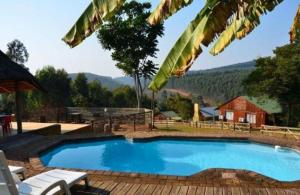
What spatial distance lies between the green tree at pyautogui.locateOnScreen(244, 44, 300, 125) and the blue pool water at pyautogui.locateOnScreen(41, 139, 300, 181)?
16922 millimetres

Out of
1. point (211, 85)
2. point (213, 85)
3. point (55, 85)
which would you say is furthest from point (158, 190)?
point (211, 85)

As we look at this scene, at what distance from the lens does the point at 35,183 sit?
5.16m

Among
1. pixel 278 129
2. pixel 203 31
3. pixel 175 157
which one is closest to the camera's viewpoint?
pixel 203 31

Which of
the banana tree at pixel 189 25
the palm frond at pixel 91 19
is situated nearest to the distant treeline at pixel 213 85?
the banana tree at pixel 189 25

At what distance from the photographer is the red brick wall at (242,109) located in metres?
40.5

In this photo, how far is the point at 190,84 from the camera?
149875 mm

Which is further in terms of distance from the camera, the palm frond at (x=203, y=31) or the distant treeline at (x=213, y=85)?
the distant treeline at (x=213, y=85)

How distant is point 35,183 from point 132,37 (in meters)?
23.4

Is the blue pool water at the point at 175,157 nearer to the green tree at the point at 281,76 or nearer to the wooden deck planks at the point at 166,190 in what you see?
the wooden deck planks at the point at 166,190

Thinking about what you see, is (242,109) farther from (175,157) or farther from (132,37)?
(175,157)

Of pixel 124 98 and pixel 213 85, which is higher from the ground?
pixel 213 85

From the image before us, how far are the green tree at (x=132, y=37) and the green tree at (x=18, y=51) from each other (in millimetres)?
37249

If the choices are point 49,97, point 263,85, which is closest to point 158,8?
point 263,85

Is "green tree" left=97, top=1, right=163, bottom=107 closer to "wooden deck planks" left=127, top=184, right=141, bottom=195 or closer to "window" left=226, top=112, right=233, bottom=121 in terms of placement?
"window" left=226, top=112, right=233, bottom=121
